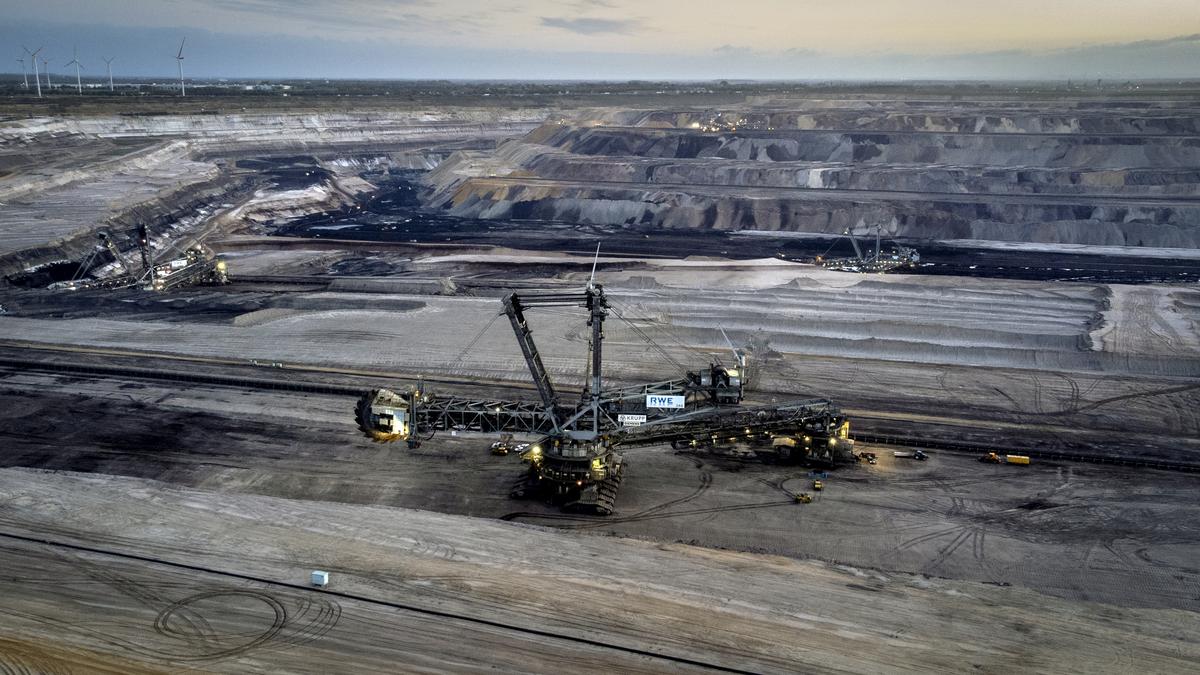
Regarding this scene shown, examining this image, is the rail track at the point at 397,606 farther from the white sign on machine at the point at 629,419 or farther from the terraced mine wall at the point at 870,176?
the terraced mine wall at the point at 870,176

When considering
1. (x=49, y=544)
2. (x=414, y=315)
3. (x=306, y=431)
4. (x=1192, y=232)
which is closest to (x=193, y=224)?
(x=414, y=315)

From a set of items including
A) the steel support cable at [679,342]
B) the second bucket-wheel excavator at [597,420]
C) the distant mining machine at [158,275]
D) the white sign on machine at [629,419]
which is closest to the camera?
Answer: the second bucket-wheel excavator at [597,420]

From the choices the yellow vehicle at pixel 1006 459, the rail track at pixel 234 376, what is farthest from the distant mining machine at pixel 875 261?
the yellow vehicle at pixel 1006 459

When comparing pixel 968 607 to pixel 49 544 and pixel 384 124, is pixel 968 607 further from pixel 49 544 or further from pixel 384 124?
pixel 384 124

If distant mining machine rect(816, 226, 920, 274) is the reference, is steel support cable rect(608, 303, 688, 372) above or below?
below

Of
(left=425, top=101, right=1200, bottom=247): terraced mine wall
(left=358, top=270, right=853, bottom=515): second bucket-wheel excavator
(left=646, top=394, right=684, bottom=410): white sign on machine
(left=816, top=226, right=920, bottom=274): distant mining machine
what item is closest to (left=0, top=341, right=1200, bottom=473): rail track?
(left=358, top=270, right=853, bottom=515): second bucket-wheel excavator

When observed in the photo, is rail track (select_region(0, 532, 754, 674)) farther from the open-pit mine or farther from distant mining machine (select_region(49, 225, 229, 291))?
distant mining machine (select_region(49, 225, 229, 291))
